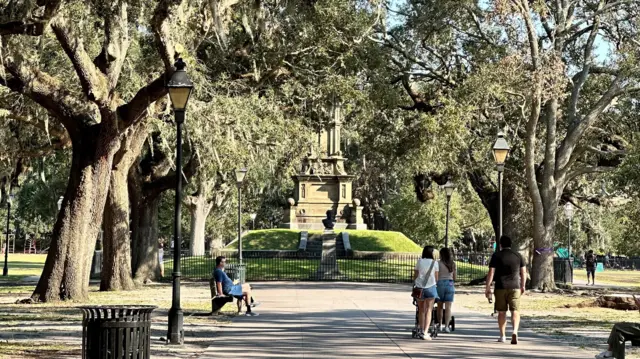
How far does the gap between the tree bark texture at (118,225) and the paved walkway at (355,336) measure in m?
6.17

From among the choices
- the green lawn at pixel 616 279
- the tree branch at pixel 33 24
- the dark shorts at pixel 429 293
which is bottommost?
the green lawn at pixel 616 279

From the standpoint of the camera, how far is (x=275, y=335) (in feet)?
52.4

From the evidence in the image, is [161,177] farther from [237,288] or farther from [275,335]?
[275,335]

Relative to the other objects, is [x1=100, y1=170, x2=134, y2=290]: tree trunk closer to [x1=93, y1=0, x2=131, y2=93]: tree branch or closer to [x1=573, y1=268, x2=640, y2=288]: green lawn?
[x1=93, y1=0, x2=131, y2=93]: tree branch

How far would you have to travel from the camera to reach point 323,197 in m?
55.1

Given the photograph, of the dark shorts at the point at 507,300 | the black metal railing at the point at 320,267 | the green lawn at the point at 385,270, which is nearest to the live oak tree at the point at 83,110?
the dark shorts at the point at 507,300

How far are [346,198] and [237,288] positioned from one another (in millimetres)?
34693

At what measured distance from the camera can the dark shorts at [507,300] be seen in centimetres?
1526

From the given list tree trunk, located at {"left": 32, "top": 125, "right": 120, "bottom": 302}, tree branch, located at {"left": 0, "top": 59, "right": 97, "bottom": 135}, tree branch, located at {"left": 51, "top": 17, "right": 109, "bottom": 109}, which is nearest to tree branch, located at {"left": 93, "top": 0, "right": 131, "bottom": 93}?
tree branch, located at {"left": 51, "top": 17, "right": 109, "bottom": 109}

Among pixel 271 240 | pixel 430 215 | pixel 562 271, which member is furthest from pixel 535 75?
pixel 430 215

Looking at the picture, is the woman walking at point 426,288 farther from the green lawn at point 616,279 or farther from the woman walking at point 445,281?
the green lawn at point 616,279

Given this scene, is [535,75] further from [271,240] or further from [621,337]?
[271,240]

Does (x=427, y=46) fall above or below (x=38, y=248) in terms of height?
above

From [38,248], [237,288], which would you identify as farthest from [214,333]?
[38,248]
